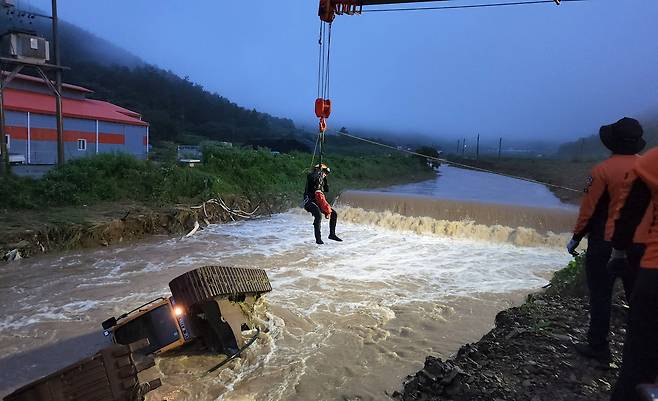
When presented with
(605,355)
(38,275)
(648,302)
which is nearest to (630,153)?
(605,355)

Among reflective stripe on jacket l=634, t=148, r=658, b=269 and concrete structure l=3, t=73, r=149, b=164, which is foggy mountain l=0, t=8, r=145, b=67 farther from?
reflective stripe on jacket l=634, t=148, r=658, b=269

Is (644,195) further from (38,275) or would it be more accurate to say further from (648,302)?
(38,275)

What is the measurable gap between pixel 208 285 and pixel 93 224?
26.8ft

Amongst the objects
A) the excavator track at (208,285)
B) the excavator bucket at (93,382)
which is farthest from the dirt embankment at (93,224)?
the excavator bucket at (93,382)

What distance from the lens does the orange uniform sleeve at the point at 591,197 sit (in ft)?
12.3

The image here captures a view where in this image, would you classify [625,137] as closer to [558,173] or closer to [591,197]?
[591,197]

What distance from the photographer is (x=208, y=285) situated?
17.5 feet

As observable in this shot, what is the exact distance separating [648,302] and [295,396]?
153 inches

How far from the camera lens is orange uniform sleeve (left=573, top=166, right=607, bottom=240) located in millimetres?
3752

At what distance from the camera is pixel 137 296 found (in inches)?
341

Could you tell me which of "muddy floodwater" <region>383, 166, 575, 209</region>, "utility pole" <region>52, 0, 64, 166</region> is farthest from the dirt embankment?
"muddy floodwater" <region>383, 166, 575, 209</region>

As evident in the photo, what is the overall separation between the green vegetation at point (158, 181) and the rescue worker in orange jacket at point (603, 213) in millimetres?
13628

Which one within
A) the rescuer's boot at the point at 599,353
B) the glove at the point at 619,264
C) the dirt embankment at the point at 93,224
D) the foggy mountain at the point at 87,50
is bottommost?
the dirt embankment at the point at 93,224

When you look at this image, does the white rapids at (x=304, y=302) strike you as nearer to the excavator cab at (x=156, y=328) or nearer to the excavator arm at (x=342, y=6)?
the excavator cab at (x=156, y=328)
